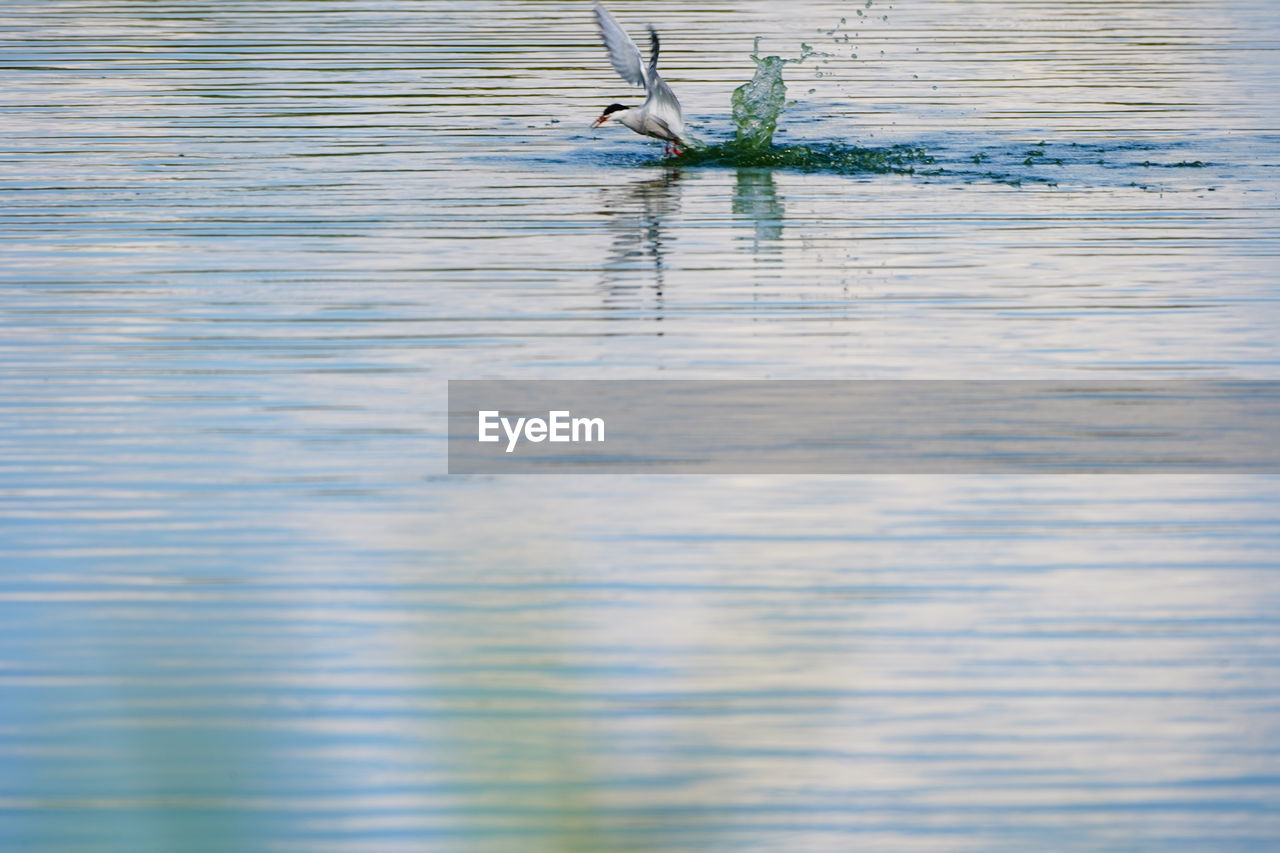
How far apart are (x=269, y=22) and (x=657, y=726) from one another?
25.4 metres

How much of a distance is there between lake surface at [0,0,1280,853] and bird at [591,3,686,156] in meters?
0.49

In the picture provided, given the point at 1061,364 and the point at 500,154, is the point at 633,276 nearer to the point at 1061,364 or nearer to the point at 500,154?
the point at 1061,364

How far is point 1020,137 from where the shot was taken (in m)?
15.8

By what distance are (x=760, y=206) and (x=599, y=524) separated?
22.1 feet

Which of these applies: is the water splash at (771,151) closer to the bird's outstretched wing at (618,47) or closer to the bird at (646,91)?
the bird at (646,91)

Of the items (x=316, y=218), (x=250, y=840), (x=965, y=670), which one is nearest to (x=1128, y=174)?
(x=316, y=218)

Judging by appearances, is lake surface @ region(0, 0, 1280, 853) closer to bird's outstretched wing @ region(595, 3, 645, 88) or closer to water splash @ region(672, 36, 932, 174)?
water splash @ region(672, 36, 932, 174)

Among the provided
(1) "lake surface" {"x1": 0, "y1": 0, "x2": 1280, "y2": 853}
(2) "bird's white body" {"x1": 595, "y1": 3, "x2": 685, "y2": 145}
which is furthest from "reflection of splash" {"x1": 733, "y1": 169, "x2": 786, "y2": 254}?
(2) "bird's white body" {"x1": 595, "y1": 3, "x2": 685, "y2": 145}

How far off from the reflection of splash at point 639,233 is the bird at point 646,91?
12.8 inches

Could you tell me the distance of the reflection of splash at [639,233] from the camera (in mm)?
10156
